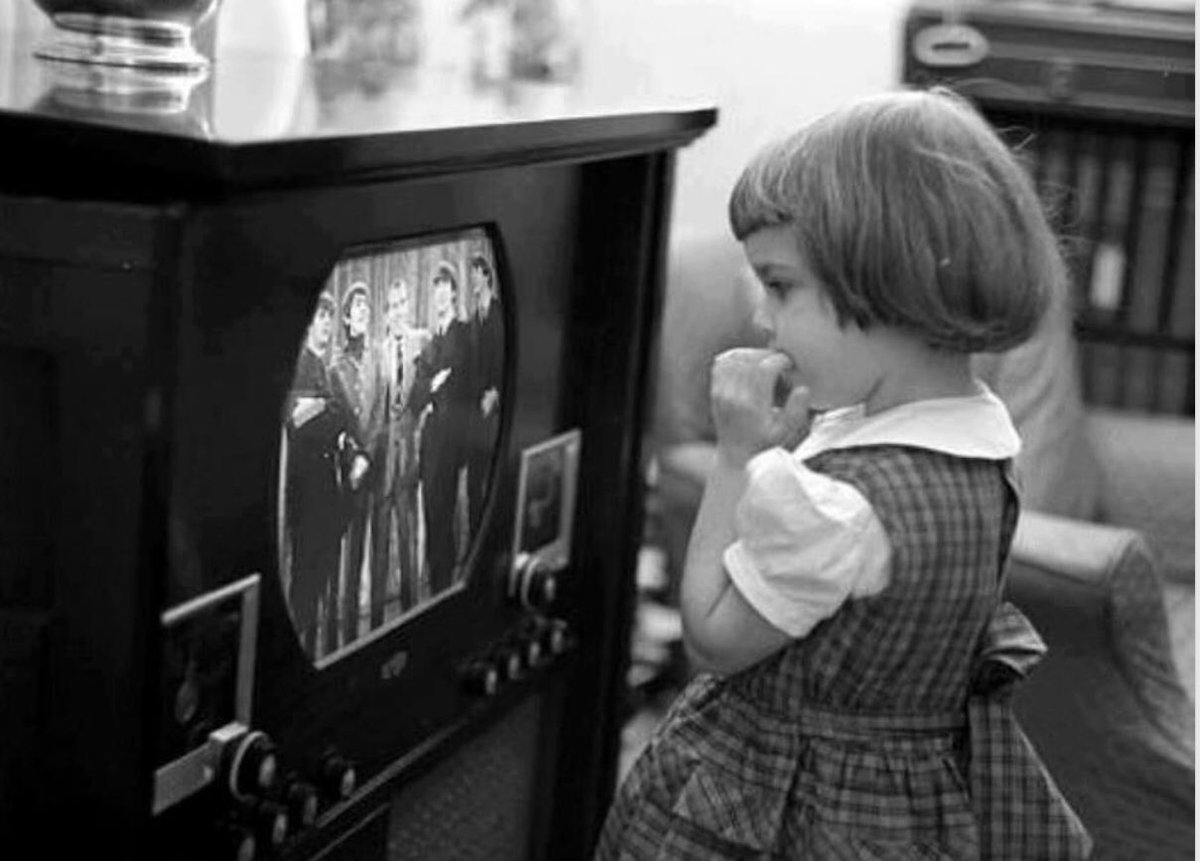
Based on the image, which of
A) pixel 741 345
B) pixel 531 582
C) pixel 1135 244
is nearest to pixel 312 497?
pixel 531 582

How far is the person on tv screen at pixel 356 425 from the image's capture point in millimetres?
1478

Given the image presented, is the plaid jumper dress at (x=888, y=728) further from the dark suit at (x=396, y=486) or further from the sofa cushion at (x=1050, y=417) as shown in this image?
the sofa cushion at (x=1050, y=417)

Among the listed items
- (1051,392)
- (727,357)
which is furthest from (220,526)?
(1051,392)

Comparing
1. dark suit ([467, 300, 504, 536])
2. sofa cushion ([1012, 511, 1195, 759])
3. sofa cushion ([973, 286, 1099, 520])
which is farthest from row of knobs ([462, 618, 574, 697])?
sofa cushion ([973, 286, 1099, 520])

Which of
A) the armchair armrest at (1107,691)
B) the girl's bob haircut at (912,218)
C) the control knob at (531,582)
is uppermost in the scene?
the girl's bob haircut at (912,218)

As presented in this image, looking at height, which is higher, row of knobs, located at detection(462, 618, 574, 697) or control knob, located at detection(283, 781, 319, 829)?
control knob, located at detection(283, 781, 319, 829)

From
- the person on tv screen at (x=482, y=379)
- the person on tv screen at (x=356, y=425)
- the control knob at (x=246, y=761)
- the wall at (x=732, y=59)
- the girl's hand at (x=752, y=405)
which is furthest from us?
the wall at (x=732, y=59)

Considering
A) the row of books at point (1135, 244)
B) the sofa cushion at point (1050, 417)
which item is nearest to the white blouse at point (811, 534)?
the sofa cushion at point (1050, 417)

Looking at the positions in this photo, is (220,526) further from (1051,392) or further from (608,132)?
(1051,392)

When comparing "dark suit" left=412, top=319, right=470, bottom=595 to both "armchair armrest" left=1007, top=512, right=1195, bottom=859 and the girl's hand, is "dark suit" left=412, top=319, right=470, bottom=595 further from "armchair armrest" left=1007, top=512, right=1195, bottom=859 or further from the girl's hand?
"armchair armrest" left=1007, top=512, right=1195, bottom=859

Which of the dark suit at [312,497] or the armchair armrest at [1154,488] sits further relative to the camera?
the armchair armrest at [1154,488]

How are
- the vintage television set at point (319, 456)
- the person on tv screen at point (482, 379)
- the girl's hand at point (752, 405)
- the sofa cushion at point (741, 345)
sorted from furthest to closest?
the sofa cushion at point (741, 345) < the person on tv screen at point (482, 379) < the girl's hand at point (752, 405) < the vintage television set at point (319, 456)

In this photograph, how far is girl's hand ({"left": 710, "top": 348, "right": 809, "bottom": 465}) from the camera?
159 centimetres

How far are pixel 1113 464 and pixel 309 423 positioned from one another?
2041mm
